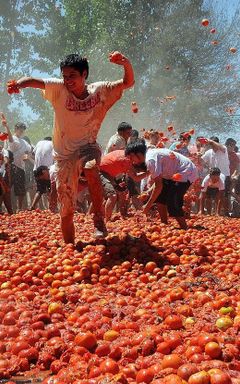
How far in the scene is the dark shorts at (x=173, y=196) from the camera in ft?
22.3

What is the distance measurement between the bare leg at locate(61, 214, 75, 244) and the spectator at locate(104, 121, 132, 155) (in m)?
3.99

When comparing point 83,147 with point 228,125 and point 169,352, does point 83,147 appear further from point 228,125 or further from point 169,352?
point 228,125

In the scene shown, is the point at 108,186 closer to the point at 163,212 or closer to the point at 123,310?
the point at 163,212

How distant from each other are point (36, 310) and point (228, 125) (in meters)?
24.4

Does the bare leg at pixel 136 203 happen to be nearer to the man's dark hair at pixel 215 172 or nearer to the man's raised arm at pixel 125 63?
the man's dark hair at pixel 215 172

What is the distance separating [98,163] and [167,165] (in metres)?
2.05

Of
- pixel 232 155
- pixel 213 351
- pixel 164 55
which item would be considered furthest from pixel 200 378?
pixel 164 55

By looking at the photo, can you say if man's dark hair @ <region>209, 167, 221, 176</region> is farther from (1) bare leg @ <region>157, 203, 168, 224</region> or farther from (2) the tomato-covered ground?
(2) the tomato-covered ground

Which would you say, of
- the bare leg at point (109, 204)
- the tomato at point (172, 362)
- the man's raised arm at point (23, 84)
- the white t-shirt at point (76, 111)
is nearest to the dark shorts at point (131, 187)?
the bare leg at point (109, 204)

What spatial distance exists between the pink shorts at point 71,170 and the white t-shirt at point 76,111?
0.08 m

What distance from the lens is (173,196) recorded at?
22.3 ft

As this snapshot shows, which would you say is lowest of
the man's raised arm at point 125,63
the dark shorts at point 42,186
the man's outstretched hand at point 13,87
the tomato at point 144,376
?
the tomato at point 144,376

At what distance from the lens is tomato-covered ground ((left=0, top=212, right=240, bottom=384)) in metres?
2.47

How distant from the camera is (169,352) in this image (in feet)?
8.79
